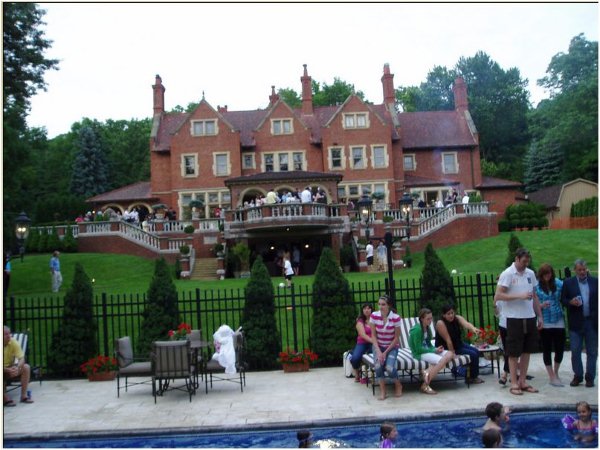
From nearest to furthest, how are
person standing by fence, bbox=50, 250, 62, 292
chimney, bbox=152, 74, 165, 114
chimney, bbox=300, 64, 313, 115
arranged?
person standing by fence, bbox=50, 250, 62, 292
chimney, bbox=300, 64, 313, 115
chimney, bbox=152, 74, 165, 114

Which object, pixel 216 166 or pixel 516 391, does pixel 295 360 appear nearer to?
pixel 516 391

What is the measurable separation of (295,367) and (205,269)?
60.1ft

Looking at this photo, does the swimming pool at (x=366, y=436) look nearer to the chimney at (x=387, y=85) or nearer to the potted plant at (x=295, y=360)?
the potted plant at (x=295, y=360)

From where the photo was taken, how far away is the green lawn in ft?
81.9

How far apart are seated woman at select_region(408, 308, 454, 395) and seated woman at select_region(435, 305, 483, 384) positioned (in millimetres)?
152

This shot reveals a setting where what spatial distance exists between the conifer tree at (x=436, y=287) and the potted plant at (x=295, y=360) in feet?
9.23

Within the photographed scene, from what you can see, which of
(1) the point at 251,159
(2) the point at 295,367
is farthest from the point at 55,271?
(1) the point at 251,159

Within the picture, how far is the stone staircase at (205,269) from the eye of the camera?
3020 centimetres

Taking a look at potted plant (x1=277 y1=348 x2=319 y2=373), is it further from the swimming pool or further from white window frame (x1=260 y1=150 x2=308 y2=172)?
white window frame (x1=260 y1=150 x2=308 y2=172)

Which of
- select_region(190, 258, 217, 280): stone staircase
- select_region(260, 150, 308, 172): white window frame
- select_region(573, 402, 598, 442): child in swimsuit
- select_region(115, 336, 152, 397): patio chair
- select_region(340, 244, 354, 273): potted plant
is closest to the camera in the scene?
select_region(573, 402, 598, 442): child in swimsuit

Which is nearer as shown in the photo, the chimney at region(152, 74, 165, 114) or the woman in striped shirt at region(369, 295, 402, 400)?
the woman in striped shirt at region(369, 295, 402, 400)

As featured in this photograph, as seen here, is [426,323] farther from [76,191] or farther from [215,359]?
[76,191]

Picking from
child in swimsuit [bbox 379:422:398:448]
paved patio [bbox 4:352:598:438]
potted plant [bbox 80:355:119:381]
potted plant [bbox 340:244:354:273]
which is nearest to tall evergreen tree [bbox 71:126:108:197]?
potted plant [bbox 340:244:354:273]

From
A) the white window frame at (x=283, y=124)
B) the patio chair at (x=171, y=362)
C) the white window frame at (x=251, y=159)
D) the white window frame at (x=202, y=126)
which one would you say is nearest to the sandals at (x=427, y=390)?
the patio chair at (x=171, y=362)
